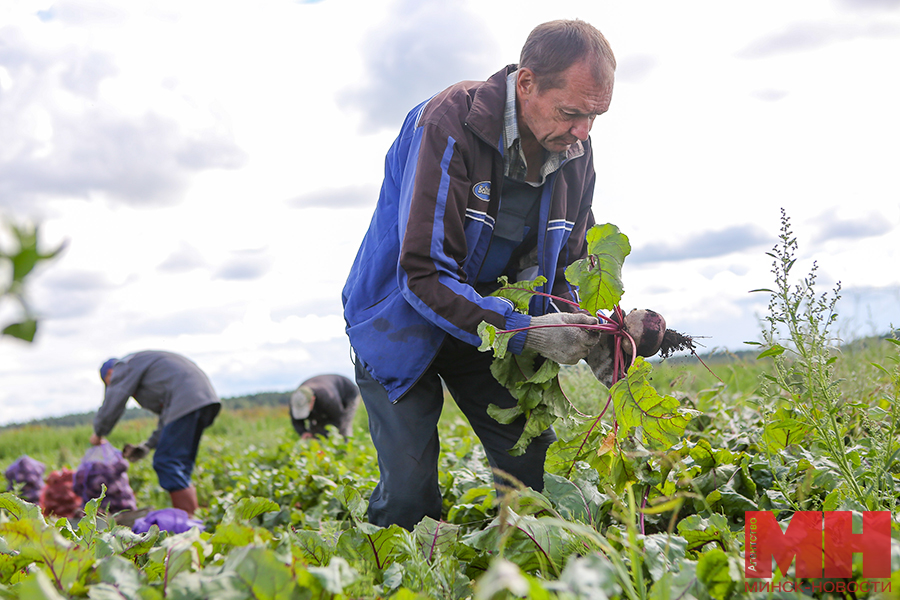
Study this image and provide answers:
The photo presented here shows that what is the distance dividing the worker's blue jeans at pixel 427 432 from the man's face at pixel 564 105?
2.83 ft

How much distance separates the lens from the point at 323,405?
25.8ft

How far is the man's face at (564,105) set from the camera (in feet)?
7.53

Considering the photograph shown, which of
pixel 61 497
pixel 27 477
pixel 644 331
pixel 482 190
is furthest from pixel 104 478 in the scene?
pixel 644 331

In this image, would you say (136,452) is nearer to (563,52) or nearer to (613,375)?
(613,375)

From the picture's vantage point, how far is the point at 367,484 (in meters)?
3.43

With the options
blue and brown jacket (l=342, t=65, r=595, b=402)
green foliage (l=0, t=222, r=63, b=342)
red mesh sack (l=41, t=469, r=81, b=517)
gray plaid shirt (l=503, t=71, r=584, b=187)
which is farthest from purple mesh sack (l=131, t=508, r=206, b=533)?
green foliage (l=0, t=222, r=63, b=342)

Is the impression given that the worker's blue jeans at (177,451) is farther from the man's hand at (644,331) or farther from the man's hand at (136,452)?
the man's hand at (644,331)

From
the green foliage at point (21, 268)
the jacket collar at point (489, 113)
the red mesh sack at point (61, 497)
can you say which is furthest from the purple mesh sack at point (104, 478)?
the green foliage at point (21, 268)

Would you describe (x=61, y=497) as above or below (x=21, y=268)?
below

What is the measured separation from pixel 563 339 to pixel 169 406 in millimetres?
4981

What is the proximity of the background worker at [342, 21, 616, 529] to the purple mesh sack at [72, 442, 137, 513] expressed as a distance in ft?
13.4

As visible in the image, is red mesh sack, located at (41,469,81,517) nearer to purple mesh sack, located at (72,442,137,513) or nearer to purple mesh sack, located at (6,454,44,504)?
purple mesh sack, located at (72,442,137,513)

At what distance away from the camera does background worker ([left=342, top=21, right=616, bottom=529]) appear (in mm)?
2172

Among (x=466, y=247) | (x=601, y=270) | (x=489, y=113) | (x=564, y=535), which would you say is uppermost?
(x=489, y=113)
